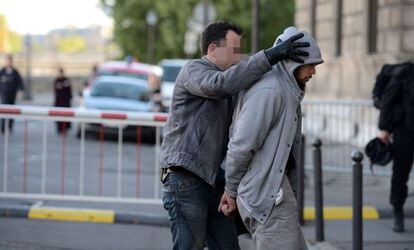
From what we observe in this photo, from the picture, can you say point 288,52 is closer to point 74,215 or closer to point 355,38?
point 74,215

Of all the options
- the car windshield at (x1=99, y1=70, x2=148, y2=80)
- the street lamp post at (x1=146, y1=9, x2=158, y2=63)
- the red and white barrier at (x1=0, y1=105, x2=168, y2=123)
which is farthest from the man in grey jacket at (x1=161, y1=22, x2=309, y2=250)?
the street lamp post at (x1=146, y1=9, x2=158, y2=63)

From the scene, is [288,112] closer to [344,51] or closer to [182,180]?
[182,180]

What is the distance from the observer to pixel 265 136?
4.15 metres

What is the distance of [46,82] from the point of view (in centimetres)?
6812

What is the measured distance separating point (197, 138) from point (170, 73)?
2177 cm

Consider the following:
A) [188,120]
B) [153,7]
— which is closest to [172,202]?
[188,120]

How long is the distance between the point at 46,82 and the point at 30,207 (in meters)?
60.6

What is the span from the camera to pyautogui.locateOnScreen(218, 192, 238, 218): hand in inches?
170

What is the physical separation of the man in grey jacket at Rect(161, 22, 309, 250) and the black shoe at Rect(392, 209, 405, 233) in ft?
13.0

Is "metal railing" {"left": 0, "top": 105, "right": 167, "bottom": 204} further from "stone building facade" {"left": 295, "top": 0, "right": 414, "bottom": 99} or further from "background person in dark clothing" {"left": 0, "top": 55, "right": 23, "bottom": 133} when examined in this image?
"background person in dark clothing" {"left": 0, "top": 55, "right": 23, "bottom": 133}

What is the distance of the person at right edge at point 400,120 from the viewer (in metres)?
7.85

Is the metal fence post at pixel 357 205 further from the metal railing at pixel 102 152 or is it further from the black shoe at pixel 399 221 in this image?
the metal railing at pixel 102 152

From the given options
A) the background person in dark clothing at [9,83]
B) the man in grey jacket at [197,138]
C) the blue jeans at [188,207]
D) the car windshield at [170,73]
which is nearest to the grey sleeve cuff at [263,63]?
the man in grey jacket at [197,138]

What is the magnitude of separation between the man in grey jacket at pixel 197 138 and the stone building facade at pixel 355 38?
→ 1073cm
